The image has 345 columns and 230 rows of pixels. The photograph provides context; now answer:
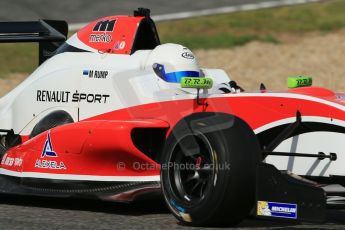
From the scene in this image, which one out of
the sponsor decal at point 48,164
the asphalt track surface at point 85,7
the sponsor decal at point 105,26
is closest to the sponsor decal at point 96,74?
the sponsor decal at point 105,26

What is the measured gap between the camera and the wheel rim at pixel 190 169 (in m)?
6.19

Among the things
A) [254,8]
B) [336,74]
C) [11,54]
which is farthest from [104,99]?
[254,8]

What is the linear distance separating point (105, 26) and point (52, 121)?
1026 millimetres

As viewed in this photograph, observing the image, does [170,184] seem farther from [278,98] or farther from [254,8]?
[254,8]

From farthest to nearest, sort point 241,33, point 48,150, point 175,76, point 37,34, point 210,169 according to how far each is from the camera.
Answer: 1. point 241,33
2. point 37,34
3. point 175,76
4. point 48,150
5. point 210,169

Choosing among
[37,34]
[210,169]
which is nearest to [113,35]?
[37,34]

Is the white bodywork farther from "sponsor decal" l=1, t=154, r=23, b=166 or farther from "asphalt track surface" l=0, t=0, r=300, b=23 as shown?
"asphalt track surface" l=0, t=0, r=300, b=23

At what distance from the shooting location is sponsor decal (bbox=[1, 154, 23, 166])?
302 inches

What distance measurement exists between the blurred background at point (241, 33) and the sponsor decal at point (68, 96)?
7477 mm

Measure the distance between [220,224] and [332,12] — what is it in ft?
46.5

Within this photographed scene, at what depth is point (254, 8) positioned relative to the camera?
19781 millimetres

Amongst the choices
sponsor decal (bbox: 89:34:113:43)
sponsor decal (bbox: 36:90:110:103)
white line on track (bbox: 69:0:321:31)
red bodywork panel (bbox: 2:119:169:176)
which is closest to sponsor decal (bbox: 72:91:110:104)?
sponsor decal (bbox: 36:90:110:103)

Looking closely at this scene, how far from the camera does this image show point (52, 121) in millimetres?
7938

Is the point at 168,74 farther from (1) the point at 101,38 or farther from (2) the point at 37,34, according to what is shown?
(2) the point at 37,34
